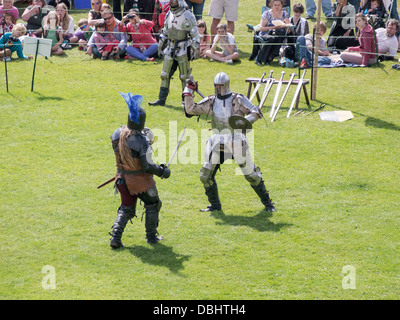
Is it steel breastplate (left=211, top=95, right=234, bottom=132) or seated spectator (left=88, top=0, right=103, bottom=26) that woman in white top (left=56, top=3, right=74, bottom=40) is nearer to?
seated spectator (left=88, top=0, right=103, bottom=26)

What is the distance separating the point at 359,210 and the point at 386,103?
5.37 meters

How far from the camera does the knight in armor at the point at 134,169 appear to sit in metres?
8.48

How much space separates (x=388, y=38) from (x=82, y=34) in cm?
807

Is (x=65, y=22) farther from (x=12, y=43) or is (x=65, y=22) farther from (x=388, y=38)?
(x=388, y=38)

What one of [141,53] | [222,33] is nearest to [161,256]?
[222,33]

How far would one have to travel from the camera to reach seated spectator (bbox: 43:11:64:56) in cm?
1786

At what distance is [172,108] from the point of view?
14.3 metres

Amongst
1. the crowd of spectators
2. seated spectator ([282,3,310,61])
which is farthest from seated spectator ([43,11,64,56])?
seated spectator ([282,3,310,61])

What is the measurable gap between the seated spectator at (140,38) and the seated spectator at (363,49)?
491 cm

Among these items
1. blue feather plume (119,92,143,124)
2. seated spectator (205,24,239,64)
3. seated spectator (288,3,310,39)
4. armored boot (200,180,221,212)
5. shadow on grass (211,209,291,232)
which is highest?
seated spectator (288,3,310,39)

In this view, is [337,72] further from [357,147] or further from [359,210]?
[359,210]

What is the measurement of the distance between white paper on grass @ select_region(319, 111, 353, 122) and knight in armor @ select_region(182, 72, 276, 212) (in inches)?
174

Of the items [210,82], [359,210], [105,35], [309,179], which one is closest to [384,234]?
[359,210]

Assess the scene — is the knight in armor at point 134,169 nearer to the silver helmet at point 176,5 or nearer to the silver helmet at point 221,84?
the silver helmet at point 221,84
